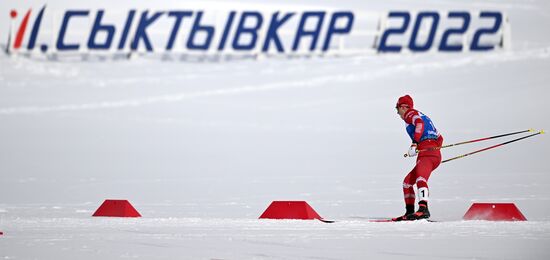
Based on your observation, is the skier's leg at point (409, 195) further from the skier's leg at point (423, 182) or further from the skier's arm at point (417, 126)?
the skier's arm at point (417, 126)

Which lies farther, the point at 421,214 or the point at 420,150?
the point at 420,150

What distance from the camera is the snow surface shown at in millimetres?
9062

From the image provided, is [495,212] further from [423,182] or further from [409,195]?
[409,195]

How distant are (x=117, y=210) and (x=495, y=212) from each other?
11.1 feet

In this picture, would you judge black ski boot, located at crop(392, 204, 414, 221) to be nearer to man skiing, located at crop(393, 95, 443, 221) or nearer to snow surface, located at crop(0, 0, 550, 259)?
man skiing, located at crop(393, 95, 443, 221)

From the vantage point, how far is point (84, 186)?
14969 millimetres

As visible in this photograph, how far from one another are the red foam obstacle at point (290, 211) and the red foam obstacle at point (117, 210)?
46.8 inches

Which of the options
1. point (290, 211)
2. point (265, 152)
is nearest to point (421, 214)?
point (290, 211)

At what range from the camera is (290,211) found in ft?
36.5

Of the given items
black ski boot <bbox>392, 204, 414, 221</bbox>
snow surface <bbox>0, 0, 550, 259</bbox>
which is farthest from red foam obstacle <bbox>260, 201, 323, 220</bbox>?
black ski boot <bbox>392, 204, 414, 221</bbox>

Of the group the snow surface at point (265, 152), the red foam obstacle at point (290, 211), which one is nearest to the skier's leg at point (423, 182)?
the snow surface at point (265, 152)

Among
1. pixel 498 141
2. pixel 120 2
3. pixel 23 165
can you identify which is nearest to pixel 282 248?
pixel 23 165

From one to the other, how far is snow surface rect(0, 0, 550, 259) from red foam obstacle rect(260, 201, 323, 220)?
0.22 meters

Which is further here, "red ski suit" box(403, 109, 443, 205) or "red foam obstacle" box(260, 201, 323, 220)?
"red ski suit" box(403, 109, 443, 205)
